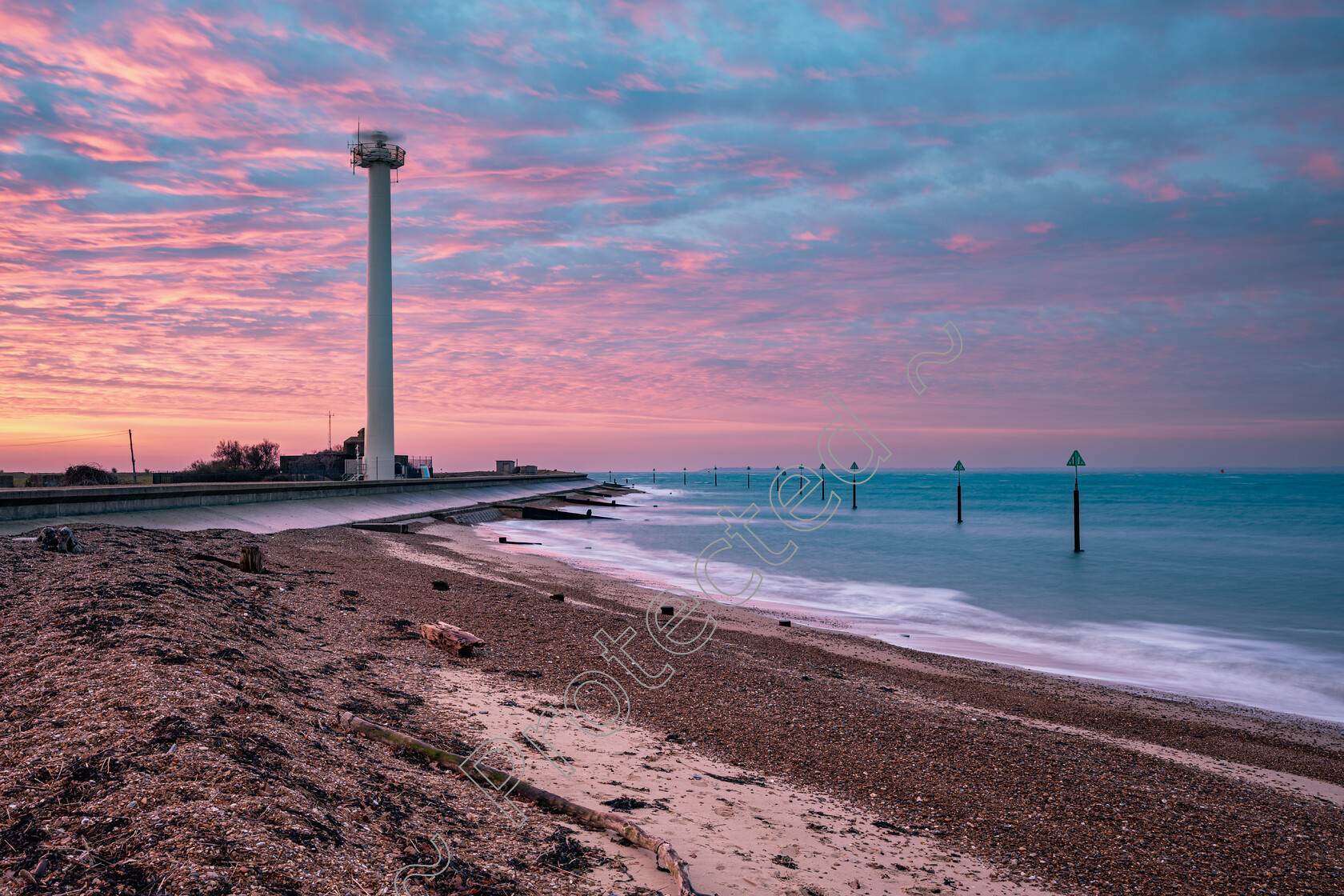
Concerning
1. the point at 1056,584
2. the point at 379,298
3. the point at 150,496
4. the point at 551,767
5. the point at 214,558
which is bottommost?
the point at 1056,584

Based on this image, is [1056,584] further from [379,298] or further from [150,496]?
[379,298]

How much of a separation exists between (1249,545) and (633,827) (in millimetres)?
46631

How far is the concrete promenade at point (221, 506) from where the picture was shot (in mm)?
15125

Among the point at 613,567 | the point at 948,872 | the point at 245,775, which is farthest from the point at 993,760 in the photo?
the point at 613,567

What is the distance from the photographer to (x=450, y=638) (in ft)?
27.0

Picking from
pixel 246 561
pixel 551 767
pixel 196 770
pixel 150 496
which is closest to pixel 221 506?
pixel 150 496

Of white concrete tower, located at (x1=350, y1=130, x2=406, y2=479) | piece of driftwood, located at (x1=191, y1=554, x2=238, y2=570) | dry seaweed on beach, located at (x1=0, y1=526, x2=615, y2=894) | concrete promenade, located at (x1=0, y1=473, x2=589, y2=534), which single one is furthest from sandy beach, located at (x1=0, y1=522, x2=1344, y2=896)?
white concrete tower, located at (x1=350, y1=130, x2=406, y2=479)

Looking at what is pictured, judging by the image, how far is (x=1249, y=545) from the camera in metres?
38.6

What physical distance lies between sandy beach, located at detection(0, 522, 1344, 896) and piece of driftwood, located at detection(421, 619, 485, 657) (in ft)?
0.67

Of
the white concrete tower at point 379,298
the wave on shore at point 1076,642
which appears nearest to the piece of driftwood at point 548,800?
the wave on shore at point 1076,642

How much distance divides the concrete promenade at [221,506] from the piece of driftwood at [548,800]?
1183 cm

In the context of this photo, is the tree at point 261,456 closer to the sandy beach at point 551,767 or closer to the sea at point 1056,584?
the sea at point 1056,584

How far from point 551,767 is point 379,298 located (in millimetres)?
40246

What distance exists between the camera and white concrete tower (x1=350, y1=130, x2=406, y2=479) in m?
40.7
